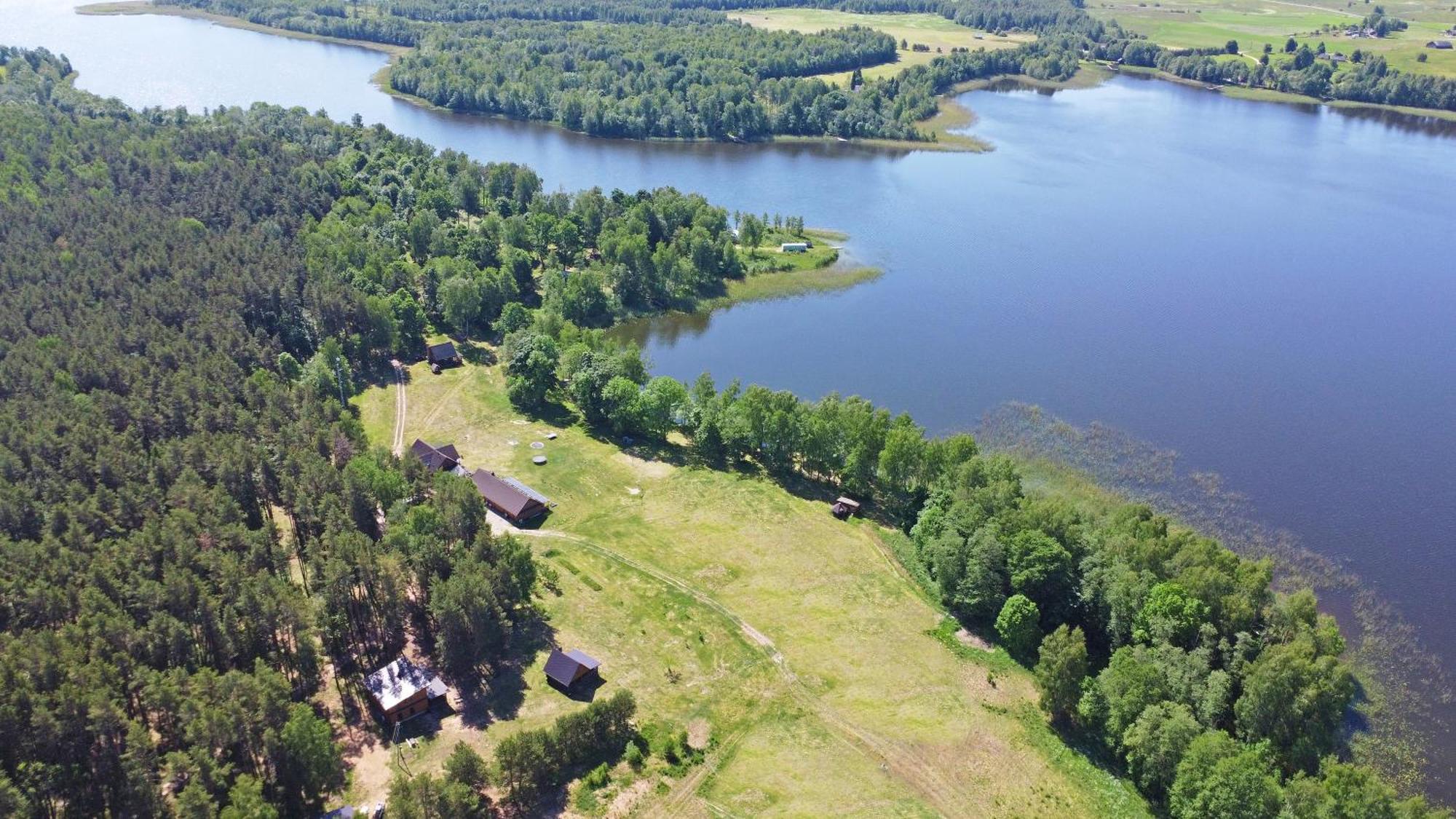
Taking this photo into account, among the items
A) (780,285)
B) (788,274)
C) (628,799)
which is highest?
(788,274)

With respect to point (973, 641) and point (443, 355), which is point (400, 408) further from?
point (973, 641)

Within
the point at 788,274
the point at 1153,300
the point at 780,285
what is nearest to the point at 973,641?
the point at 780,285

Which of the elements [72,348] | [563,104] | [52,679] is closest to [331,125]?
[563,104]

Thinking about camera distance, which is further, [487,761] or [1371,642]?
[1371,642]

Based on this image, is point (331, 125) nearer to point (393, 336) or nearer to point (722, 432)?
point (393, 336)

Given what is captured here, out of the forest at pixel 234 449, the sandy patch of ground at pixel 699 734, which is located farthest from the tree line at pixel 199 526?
the sandy patch of ground at pixel 699 734

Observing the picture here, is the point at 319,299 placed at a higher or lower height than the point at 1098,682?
higher

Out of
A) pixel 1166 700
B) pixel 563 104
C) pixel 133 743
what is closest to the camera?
pixel 133 743
